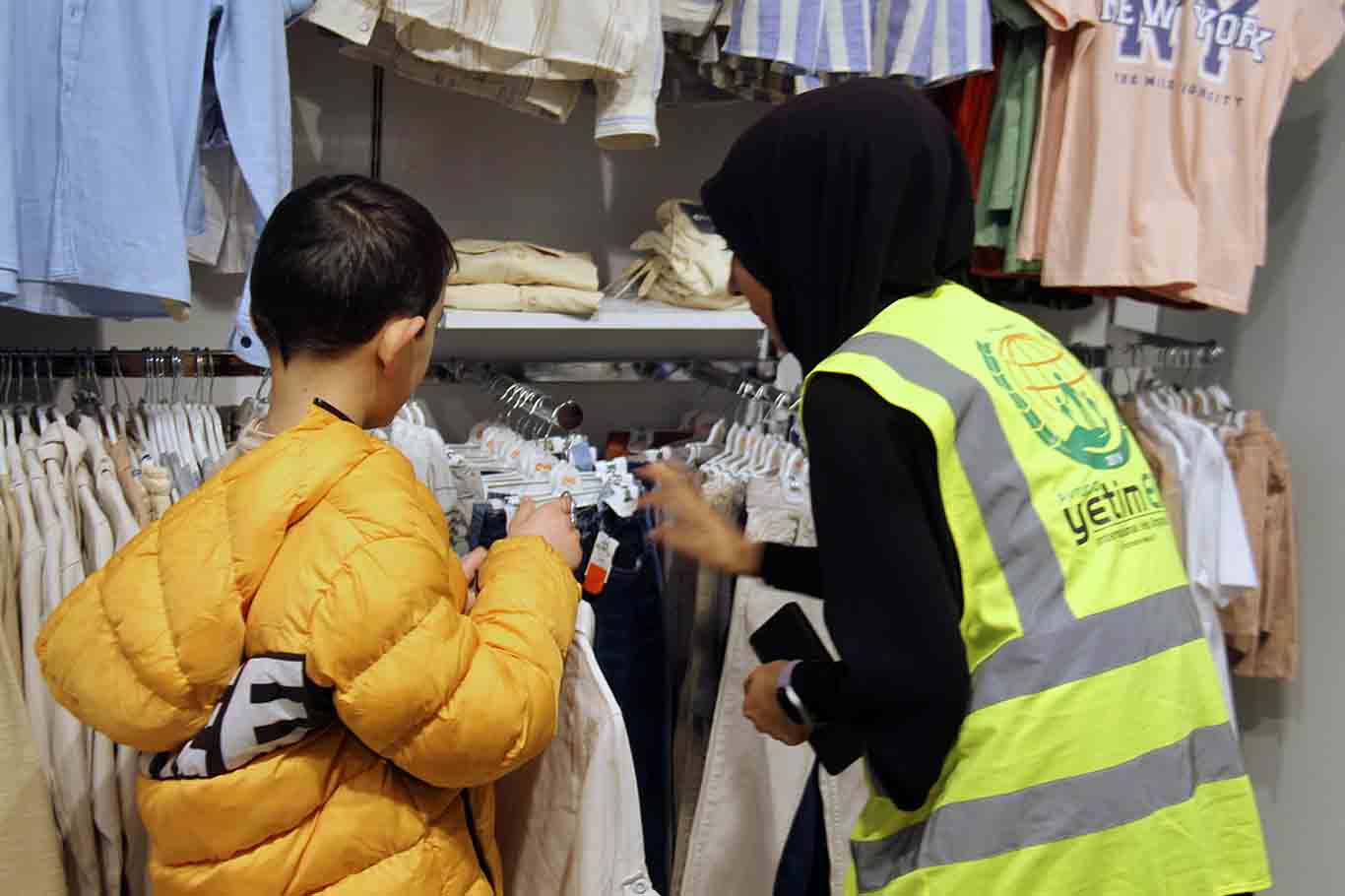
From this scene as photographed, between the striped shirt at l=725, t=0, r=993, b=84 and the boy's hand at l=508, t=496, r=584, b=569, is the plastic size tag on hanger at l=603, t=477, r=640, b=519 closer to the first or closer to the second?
the boy's hand at l=508, t=496, r=584, b=569

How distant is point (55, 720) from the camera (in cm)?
129

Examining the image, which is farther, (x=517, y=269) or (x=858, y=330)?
(x=517, y=269)

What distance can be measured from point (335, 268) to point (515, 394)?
2.91 ft

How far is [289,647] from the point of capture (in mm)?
922

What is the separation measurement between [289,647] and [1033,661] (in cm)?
64

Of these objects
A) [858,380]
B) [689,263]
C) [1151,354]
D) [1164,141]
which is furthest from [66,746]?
[1151,354]

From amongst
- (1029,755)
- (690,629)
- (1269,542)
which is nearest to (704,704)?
(690,629)

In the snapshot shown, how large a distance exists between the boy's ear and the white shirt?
1.18ft

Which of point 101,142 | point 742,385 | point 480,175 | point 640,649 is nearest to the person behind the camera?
point 101,142

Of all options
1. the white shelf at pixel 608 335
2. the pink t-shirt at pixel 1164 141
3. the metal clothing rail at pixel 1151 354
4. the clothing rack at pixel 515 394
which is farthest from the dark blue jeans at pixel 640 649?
the metal clothing rail at pixel 1151 354

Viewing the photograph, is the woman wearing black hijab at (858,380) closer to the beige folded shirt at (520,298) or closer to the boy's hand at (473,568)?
the boy's hand at (473,568)

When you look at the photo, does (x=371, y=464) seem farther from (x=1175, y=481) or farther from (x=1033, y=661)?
(x=1175, y=481)

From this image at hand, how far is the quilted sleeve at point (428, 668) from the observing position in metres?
0.91

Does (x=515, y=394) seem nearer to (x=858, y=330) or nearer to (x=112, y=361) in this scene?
(x=112, y=361)
